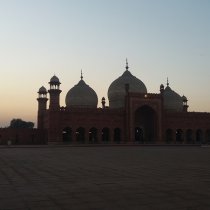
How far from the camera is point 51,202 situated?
494cm

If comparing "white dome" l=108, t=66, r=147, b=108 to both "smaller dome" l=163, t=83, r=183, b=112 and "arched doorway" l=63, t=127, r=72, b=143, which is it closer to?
"smaller dome" l=163, t=83, r=183, b=112

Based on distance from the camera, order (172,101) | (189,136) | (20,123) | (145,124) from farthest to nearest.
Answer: (20,123), (172,101), (189,136), (145,124)

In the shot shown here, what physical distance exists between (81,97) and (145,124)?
715cm

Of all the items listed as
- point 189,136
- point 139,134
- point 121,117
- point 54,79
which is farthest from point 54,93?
point 189,136

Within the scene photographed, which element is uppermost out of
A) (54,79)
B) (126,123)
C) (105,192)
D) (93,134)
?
(54,79)

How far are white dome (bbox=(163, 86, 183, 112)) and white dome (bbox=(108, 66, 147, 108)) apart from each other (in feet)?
11.2

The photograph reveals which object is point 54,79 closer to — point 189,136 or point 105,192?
point 189,136

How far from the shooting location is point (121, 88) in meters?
41.1

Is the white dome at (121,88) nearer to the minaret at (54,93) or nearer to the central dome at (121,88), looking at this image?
the central dome at (121,88)

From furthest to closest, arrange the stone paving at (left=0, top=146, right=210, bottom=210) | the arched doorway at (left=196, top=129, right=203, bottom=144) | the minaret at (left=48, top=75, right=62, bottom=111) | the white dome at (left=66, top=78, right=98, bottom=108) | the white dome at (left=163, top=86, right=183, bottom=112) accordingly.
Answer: the white dome at (left=163, top=86, right=183, bottom=112) < the arched doorway at (left=196, top=129, right=203, bottom=144) < the white dome at (left=66, top=78, right=98, bottom=108) < the minaret at (left=48, top=75, right=62, bottom=111) < the stone paving at (left=0, top=146, right=210, bottom=210)

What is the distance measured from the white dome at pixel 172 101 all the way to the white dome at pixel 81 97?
8.31 metres

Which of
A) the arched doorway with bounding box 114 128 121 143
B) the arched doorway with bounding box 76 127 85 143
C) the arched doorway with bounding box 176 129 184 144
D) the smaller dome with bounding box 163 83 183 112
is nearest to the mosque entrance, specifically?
the arched doorway with bounding box 114 128 121 143

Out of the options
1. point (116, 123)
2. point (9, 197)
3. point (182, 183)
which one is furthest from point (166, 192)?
point (116, 123)

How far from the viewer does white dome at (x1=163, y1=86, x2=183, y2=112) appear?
43.7m
